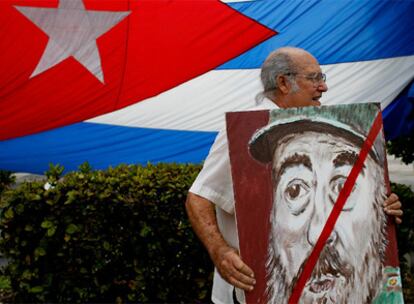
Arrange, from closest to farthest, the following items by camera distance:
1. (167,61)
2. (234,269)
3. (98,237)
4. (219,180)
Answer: (234,269)
(219,180)
(98,237)
(167,61)

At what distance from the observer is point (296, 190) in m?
2.16

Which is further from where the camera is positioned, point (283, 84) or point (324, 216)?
point (283, 84)

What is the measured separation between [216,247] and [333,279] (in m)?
0.40

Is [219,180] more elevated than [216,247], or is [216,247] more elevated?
[219,180]

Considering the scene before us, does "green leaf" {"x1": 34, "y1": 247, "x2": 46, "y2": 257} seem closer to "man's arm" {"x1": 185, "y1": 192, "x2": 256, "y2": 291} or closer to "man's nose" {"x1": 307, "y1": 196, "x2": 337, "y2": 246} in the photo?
"man's arm" {"x1": 185, "y1": 192, "x2": 256, "y2": 291}

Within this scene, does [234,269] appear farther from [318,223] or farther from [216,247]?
[318,223]

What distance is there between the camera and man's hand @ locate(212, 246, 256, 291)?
2.05 meters

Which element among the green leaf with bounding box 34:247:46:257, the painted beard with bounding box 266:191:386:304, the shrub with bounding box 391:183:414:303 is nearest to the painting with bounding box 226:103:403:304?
the painted beard with bounding box 266:191:386:304

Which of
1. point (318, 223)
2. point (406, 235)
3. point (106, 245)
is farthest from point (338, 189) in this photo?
point (406, 235)

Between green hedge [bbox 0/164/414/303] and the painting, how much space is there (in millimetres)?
2769

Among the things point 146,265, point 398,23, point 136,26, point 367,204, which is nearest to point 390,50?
point 398,23

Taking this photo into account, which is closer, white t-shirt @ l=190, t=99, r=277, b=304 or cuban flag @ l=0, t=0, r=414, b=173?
white t-shirt @ l=190, t=99, r=277, b=304

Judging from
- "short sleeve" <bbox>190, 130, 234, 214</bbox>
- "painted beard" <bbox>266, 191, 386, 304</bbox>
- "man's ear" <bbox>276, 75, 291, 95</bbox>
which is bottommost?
"painted beard" <bbox>266, 191, 386, 304</bbox>

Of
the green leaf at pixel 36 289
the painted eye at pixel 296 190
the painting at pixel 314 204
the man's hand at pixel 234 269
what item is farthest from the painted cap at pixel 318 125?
the green leaf at pixel 36 289
